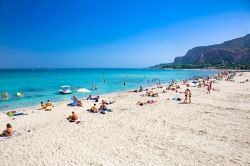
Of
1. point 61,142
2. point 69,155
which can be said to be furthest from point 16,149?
point 69,155

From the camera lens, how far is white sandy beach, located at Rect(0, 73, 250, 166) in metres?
6.93

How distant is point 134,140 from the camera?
28.6ft

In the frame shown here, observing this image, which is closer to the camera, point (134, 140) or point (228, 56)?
point (134, 140)

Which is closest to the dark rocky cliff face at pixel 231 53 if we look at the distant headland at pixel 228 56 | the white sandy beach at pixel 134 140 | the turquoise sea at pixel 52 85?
the distant headland at pixel 228 56

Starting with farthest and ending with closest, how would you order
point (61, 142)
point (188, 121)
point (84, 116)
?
point (84, 116) < point (188, 121) < point (61, 142)

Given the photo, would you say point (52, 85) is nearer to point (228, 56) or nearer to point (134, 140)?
point (134, 140)

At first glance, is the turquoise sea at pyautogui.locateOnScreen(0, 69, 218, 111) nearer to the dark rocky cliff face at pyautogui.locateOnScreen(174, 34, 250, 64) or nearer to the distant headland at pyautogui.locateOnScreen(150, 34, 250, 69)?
the distant headland at pyautogui.locateOnScreen(150, 34, 250, 69)

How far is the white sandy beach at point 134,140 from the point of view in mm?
6934

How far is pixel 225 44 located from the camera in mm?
178875

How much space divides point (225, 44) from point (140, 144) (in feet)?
644

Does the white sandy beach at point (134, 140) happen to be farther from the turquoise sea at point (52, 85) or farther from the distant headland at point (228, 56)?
the distant headland at point (228, 56)

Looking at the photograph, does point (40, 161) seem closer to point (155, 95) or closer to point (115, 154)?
point (115, 154)

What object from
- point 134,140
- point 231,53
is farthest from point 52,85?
point 231,53

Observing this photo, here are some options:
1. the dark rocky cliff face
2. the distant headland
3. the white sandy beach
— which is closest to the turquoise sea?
the white sandy beach
